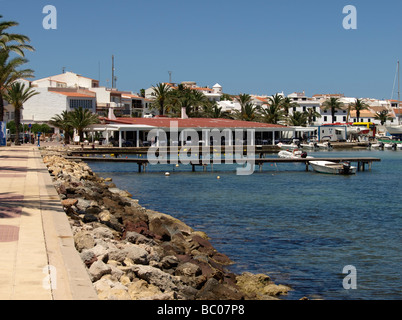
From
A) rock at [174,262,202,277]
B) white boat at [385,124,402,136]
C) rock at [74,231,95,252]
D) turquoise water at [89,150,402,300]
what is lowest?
turquoise water at [89,150,402,300]

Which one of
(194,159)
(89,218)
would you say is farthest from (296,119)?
(89,218)

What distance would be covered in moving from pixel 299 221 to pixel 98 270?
17.3 m

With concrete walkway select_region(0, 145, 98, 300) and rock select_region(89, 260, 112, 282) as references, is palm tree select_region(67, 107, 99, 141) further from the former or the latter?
rock select_region(89, 260, 112, 282)

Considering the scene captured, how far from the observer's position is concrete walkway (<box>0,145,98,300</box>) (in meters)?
9.25

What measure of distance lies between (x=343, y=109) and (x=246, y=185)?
119462 mm

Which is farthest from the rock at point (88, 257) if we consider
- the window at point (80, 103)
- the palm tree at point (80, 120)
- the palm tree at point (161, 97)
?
the palm tree at point (161, 97)

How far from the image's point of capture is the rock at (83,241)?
1303 centimetres

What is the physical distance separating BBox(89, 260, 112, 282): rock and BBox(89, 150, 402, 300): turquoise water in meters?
5.54

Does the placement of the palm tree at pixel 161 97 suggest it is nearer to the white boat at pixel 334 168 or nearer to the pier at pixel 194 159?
the pier at pixel 194 159

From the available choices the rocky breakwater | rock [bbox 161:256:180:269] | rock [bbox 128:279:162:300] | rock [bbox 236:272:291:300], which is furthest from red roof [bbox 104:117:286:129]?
rock [bbox 128:279:162:300]

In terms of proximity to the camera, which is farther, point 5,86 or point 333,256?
point 5,86

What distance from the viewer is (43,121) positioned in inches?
4028
